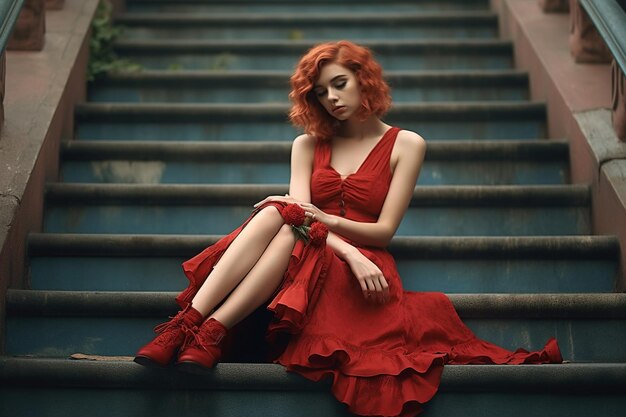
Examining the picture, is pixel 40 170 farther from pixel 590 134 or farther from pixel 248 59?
pixel 590 134

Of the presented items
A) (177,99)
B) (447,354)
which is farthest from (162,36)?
(447,354)

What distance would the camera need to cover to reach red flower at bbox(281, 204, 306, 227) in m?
2.74

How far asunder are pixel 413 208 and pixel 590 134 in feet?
2.67

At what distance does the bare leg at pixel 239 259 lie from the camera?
262 cm

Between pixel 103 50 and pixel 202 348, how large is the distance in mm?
2900

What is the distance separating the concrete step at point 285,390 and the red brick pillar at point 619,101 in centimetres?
127

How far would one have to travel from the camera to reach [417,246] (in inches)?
130

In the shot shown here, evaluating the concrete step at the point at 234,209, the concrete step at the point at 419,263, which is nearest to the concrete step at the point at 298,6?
the concrete step at the point at 234,209

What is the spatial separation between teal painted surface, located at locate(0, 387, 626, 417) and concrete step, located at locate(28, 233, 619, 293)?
770 millimetres

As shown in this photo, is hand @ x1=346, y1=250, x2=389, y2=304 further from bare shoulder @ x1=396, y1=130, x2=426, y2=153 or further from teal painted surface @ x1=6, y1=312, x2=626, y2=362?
bare shoulder @ x1=396, y1=130, x2=426, y2=153

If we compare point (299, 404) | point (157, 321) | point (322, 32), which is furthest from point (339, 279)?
point (322, 32)

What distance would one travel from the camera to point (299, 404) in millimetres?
2551

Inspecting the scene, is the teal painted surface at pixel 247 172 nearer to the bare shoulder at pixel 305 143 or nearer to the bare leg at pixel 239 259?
the bare shoulder at pixel 305 143

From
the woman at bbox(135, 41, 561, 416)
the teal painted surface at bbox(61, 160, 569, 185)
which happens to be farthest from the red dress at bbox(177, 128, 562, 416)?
the teal painted surface at bbox(61, 160, 569, 185)
